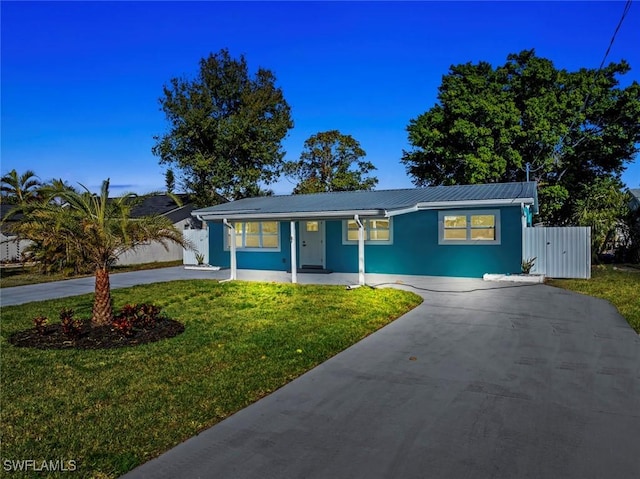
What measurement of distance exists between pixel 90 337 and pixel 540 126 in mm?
21518

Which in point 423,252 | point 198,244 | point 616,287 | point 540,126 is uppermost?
point 540,126

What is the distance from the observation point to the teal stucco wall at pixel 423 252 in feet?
43.1

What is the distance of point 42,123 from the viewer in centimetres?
1622

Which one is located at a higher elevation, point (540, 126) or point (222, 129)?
point (222, 129)

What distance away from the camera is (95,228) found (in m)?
6.68

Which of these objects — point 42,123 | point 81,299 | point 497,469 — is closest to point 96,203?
point 81,299

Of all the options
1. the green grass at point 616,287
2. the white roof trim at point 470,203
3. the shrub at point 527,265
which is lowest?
the green grass at point 616,287

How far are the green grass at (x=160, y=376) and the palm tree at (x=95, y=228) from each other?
1434mm

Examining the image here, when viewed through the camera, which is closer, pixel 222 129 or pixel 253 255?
pixel 253 255

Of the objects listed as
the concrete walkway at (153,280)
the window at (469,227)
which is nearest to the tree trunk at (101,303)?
the concrete walkway at (153,280)

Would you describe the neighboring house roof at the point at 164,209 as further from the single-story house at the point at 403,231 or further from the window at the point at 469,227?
the window at the point at 469,227

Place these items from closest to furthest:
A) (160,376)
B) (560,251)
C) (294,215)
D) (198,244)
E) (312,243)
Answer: (160,376)
(294,215)
(560,251)
(312,243)
(198,244)

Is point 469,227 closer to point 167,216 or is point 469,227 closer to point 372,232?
point 372,232

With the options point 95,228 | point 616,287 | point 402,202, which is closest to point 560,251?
point 616,287
